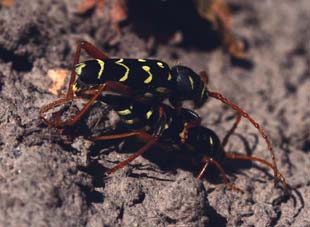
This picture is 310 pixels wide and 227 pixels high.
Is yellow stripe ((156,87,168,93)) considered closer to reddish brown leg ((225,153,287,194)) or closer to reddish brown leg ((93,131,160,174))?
reddish brown leg ((93,131,160,174))

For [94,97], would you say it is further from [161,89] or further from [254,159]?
[254,159]

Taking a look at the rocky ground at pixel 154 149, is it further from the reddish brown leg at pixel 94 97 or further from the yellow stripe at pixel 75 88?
the yellow stripe at pixel 75 88

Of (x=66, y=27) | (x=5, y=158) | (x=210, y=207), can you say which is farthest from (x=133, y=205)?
(x=66, y=27)

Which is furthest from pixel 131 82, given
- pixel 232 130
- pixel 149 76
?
pixel 232 130

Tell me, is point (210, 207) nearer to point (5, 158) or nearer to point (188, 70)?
point (188, 70)

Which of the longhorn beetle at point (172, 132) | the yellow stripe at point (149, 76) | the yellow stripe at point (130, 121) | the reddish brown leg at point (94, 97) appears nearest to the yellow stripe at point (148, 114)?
the longhorn beetle at point (172, 132)

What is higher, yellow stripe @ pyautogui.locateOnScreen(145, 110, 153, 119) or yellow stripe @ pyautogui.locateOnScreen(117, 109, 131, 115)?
yellow stripe @ pyautogui.locateOnScreen(117, 109, 131, 115)

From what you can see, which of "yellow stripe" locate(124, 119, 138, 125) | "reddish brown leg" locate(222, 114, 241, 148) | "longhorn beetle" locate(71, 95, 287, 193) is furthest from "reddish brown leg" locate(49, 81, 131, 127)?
"reddish brown leg" locate(222, 114, 241, 148)
